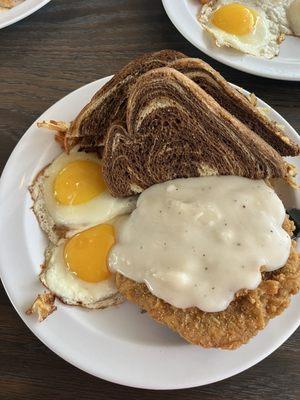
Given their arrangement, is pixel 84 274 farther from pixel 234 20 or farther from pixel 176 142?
pixel 234 20

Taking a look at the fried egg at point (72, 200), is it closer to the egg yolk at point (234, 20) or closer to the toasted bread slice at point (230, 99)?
the toasted bread slice at point (230, 99)

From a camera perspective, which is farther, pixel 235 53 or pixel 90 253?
pixel 235 53

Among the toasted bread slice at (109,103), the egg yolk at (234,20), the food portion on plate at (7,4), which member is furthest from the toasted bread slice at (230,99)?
the food portion on plate at (7,4)

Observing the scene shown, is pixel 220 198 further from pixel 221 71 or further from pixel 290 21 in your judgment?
pixel 290 21

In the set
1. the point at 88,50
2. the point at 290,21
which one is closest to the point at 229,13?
the point at 290,21

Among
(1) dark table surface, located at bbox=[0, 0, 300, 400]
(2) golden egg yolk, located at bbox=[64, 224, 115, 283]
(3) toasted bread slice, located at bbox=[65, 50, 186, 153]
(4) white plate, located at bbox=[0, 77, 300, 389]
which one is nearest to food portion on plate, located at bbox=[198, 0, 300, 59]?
(1) dark table surface, located at bbox=[0, 0, 300, 400]

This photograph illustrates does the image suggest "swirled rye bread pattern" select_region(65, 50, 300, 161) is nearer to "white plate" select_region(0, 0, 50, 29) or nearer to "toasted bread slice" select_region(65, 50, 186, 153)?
"toasted bread slice" select_region(65, 50, 186, 153)

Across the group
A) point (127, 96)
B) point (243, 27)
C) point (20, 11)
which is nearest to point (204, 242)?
point (127, 96)
